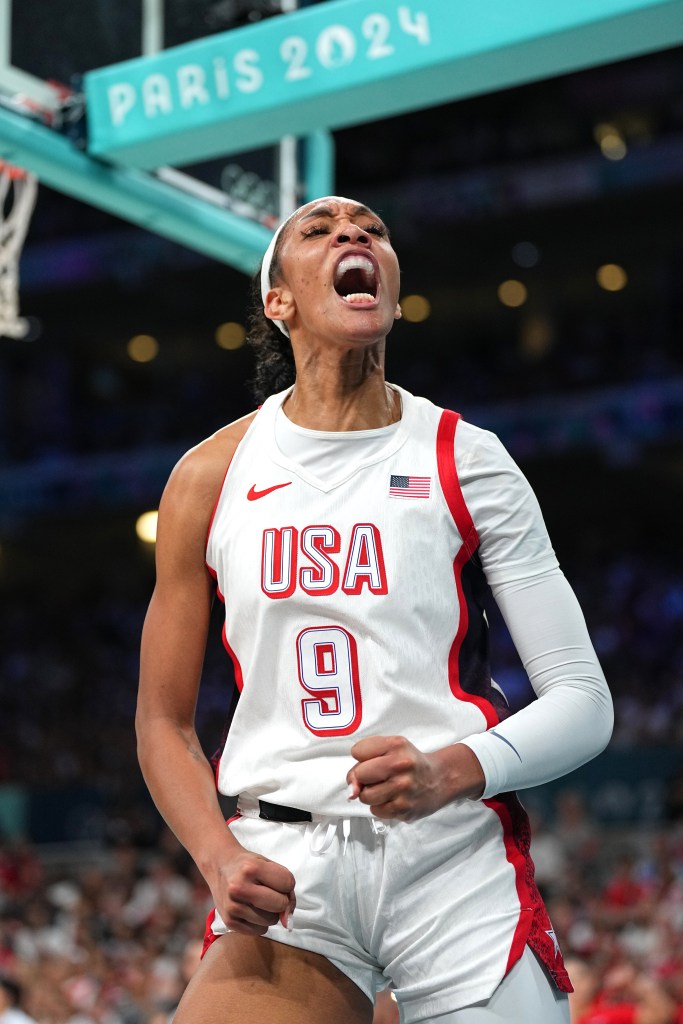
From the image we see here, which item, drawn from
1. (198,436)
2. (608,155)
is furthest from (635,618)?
(198,436)

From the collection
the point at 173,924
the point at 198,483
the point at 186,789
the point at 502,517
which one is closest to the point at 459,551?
the point at 502,517

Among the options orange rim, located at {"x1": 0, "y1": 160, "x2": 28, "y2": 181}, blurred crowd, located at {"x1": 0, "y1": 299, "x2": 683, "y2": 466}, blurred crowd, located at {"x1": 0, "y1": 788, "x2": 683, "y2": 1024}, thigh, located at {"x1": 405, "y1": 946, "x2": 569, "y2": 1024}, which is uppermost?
blurred crowd, located at {"x1": 0, "y1": 299, "x2": 683, "y2": 466}

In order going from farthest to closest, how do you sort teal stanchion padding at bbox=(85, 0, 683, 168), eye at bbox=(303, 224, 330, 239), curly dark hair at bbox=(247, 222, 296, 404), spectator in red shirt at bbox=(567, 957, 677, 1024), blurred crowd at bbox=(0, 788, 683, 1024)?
blurred crowd at bbox=(0, 788, 683, 1024)
spectator in red shirt at bbox=(567, 957, 677, 1024)
teal stanchion padding at bbox=(85, 0, 683, 168)
curly dark hair at bbox=(247, 222, 296, 404)
eye at bbox=(303, 224, 330, 239)

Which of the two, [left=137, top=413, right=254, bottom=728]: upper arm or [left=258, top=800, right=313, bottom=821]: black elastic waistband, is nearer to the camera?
[left=258, top=800, right=313, bottom=821]: black elastic waistband

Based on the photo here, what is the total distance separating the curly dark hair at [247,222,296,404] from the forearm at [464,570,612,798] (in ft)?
2.48

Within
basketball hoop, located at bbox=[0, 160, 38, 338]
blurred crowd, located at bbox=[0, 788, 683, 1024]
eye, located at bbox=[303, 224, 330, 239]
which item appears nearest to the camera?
eye, located at bbox=[303, 224, 330, 239]

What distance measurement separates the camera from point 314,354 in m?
2.48

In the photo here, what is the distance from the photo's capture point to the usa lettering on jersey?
220 centimetres

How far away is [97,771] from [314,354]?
14.9 metres

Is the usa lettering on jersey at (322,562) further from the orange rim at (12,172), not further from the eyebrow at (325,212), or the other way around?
the orange rim at (12,172)

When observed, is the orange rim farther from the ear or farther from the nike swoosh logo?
the nike swoosh logo

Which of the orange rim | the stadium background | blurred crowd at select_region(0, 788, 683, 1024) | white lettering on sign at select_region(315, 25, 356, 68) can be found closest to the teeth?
white lettering on sign at select_region(315, 25, 356, 68)

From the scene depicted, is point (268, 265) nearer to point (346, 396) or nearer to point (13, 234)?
point (346, 396)

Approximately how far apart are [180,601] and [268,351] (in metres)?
0.63
